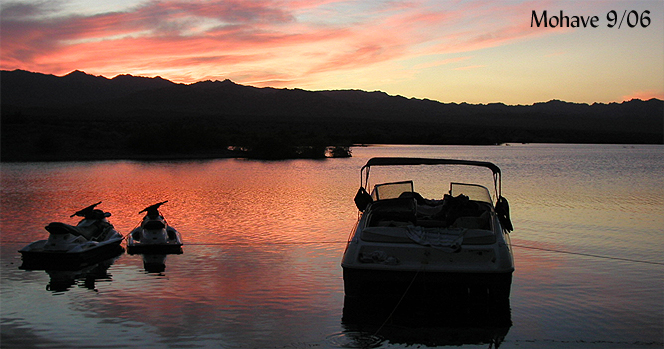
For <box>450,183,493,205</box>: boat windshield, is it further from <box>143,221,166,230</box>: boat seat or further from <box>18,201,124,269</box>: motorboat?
<box>18,201,124,269</box>: motorboat

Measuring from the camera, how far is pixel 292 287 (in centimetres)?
952

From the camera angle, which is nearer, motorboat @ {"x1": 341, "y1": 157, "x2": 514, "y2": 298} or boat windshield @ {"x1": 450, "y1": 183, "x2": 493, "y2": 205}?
motorboat @ {"x1": 341, "y1": 157, "x2": 514, "y2": 298}

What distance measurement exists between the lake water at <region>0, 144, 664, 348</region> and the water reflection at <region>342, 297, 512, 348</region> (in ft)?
0.12

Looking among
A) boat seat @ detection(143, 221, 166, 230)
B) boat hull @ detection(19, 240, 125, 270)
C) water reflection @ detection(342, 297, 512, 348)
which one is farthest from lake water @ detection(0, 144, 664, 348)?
boat seat @ detection(143, 221, 166, 230)

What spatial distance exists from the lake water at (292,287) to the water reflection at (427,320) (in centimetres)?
4

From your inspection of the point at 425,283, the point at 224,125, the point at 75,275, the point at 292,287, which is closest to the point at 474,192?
the point at 425,283

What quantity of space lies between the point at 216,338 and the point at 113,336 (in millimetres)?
1179

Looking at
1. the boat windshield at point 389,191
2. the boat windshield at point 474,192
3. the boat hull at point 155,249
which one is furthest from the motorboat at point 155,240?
the boat windshield at point 474,192

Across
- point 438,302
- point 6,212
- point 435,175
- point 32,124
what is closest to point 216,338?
point 438,302

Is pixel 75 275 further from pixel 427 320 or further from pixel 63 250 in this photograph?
pixel 427 320

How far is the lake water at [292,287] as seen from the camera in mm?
7195

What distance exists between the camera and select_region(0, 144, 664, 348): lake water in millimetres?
7195

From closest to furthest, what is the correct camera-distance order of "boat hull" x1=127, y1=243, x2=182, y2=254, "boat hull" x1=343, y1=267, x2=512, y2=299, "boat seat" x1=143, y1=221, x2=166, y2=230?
"boat hull" x1=343, y1=267, x2=512, y2=299, "boat hull" x1=127, y1=243, x2=182, y2=254, "boat seat" x1=143, y1=221, x2=166, y2=230

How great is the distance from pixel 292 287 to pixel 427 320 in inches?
98.1
